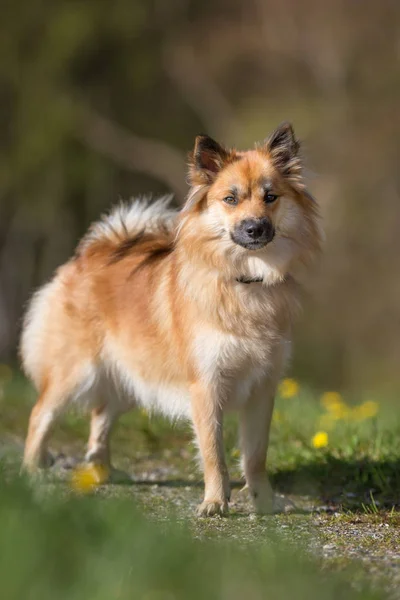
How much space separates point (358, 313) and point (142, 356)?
11.9 m

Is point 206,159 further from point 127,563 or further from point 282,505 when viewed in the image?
point 127,563

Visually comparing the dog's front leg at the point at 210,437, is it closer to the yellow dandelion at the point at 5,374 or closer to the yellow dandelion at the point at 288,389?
the yellow dandelion at the point at 288,389

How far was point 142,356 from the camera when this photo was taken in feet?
18.9

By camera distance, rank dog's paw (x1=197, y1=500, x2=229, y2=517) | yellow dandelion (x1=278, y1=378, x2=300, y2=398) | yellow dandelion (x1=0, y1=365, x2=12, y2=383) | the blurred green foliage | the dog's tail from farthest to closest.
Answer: yellow dandelion (x1=0, y1=365, x2=12, y2=383)
yellow dandelion (x1=278, y1=378, x2=300, y2=398)
the dog's tail
dog's paw (x1=197, y1=500, x2=229, y2=517)
the blurred green foliage

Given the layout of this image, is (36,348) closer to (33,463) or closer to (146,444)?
(33,463)

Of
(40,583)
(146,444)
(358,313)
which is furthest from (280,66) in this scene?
(40,583)

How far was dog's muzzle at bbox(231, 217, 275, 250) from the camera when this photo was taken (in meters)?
5.00

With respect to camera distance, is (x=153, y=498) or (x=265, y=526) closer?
(x=265, y=526)

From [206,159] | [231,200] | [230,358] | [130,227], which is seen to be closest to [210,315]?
[230,358]

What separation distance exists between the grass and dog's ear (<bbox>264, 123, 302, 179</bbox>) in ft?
5.52

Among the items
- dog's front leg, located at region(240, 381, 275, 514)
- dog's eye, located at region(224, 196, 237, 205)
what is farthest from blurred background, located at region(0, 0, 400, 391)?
dog's eye, located at region(224, 196, 237, 205)

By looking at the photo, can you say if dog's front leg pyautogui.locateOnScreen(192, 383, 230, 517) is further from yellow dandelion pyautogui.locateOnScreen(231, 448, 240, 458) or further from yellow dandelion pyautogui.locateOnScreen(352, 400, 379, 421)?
yellow dandelion pyautogui.locateOnScreen(352, 400, 379, 421)

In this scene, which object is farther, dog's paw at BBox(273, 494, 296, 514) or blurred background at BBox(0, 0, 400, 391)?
blurred background at BBox(0, 0, 400, 391)

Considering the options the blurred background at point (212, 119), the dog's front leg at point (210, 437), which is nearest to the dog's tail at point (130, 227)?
the dog's front leg at point (210, 437)
